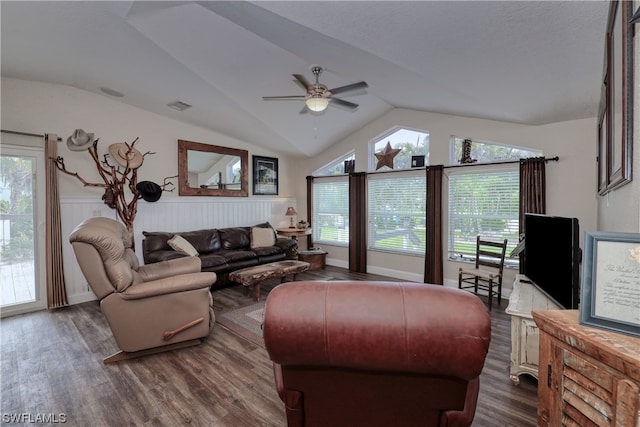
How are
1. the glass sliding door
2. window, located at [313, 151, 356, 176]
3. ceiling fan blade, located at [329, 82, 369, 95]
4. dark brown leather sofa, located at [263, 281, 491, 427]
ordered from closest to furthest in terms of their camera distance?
dark brown leather sofa, located at [263, 281, 491, 427] < ceiling fan blade, located at [329, 82, 369, 95] < the glass sliding door < window, located at [313, 151, 356, 176]

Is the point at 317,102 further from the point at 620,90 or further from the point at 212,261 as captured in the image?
the point at 212,261

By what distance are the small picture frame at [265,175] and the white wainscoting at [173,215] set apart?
0.21m

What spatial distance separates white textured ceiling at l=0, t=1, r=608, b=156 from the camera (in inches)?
78.9

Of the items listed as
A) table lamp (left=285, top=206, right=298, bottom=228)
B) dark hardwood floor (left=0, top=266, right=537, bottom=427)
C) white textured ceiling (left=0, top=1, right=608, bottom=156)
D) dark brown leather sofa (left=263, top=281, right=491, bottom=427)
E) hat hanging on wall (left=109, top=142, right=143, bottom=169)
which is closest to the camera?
dark brown leather sofa (left=263, top=281, right=491, bottom=427)

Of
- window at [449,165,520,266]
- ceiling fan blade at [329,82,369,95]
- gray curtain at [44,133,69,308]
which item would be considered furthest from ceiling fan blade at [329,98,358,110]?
gray curtain at [44,133,69,308]

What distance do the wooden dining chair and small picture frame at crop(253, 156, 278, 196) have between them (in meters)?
4.23

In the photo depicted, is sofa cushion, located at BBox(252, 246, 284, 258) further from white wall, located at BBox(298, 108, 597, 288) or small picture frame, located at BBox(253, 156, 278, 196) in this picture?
white wall, located at BBox(298, 108, 597, 288)

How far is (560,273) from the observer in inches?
81.2

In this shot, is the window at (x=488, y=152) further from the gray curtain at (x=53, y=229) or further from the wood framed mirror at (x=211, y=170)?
the gray curtain at (x=53, y=229)

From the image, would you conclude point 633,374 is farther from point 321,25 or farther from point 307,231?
point 307,231

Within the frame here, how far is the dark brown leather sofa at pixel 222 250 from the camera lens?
4.37 meters

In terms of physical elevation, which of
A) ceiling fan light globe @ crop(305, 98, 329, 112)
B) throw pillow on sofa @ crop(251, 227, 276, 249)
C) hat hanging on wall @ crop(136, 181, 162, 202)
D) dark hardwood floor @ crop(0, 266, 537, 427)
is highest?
ceiling fan light globe @ crop(305, 98, 329, 112)

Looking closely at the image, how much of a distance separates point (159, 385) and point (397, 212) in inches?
171

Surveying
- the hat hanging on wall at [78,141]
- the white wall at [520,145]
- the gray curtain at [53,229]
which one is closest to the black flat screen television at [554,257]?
the white wall at [520,145]
